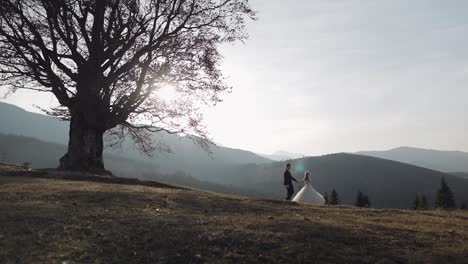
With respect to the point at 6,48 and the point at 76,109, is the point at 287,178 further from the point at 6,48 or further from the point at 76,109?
the point at 6,48

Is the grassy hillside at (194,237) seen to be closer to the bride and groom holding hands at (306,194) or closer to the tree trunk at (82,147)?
the bride and groom holding hands at (306,194)

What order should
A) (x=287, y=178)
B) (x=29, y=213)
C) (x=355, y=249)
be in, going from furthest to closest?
(x=287, y=178) < (x=29, y=213) < (x=355, y=249)

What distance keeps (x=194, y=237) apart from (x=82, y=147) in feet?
76.4

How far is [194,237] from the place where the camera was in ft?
37.1

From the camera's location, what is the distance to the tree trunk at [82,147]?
32.2m

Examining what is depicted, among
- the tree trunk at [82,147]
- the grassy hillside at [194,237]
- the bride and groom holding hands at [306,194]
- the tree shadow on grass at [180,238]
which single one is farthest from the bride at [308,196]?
the tree shadow on grass at [180,238]

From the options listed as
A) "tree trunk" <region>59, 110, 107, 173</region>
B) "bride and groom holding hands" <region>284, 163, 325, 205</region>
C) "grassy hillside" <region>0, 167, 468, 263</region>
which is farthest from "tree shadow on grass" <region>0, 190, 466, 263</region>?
"tree trunk" <region>59, 110, 107, 173</region>

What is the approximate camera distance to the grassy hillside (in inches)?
397

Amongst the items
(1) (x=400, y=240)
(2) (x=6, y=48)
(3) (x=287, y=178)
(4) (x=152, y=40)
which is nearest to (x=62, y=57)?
(2) (x=6, y=48)

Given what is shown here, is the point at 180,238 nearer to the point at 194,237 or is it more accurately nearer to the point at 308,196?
the point at 194,237

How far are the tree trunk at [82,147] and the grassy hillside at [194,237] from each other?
16.6m

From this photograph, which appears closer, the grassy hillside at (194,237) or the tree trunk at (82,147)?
the grassy hillside at (194,237)

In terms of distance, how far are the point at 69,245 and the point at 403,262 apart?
283 inches

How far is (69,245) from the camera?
1039 centimetres
